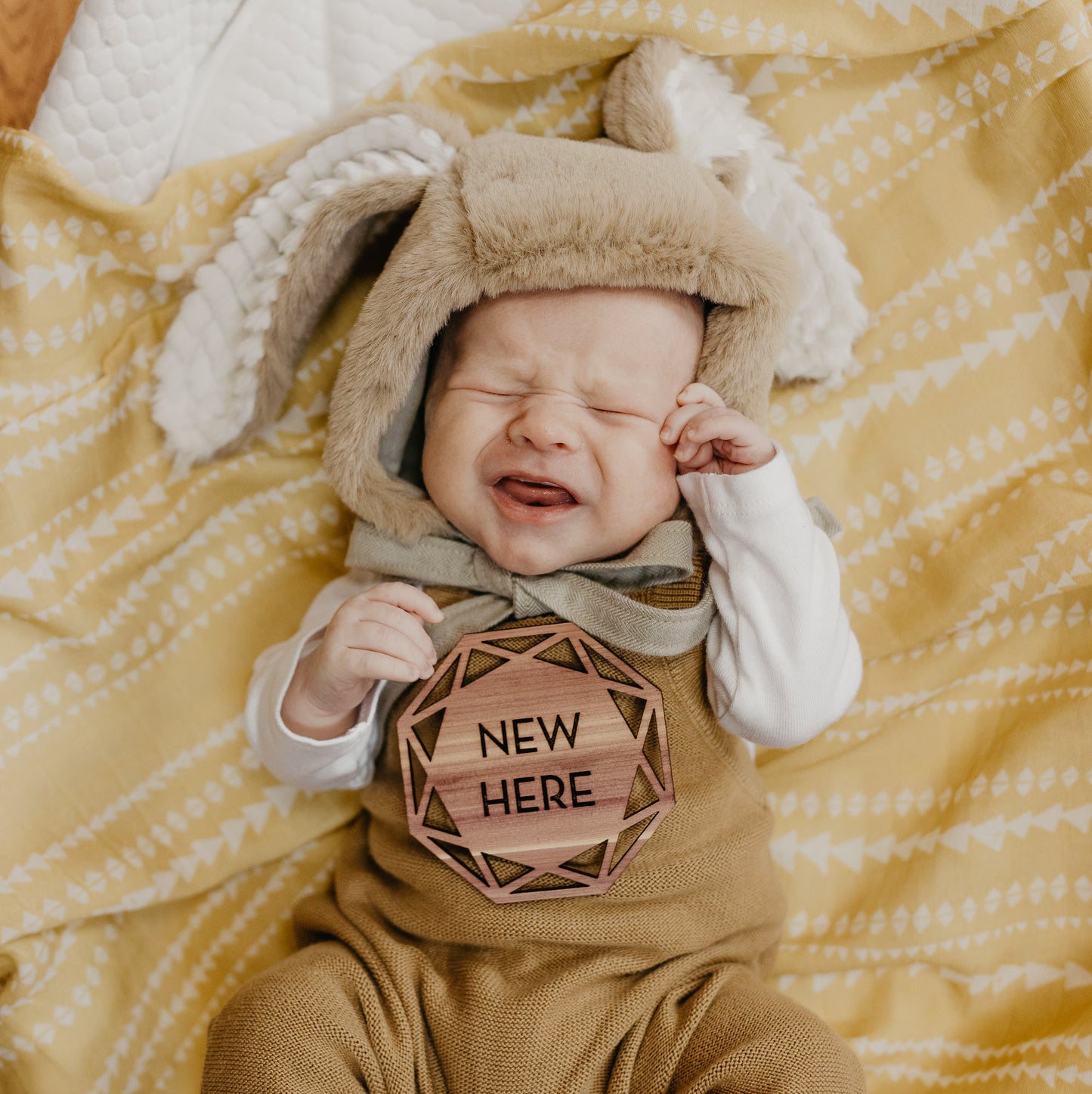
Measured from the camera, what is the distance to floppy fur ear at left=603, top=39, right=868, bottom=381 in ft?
3.98

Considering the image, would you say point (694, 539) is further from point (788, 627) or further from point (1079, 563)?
point (1079, 563)

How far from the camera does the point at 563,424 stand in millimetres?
1057

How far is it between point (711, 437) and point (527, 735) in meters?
0.37

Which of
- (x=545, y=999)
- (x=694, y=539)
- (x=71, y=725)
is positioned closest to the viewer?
(x=545, y=999)

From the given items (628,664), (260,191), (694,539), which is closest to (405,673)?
(628,664)

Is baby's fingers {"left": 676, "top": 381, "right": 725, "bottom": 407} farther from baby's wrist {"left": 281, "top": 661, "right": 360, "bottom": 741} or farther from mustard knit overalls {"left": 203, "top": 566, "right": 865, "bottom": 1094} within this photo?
baby's wrist {"left": 281, "top": 661, "right": 360, "bottom": 741}

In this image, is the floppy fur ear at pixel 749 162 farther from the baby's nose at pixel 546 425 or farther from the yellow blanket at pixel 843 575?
the baby's nose at pixel 546 425

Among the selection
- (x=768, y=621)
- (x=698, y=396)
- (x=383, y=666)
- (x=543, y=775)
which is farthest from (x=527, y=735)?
(x=698, y=396)

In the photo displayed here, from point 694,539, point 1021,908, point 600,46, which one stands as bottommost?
point 1021,908

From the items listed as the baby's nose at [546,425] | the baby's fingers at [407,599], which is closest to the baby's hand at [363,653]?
the baby's fingers at [407,599]

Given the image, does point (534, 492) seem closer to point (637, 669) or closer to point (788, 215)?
point (637, 669)

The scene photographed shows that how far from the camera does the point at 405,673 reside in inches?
42.4

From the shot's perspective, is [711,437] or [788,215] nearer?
[711,437]

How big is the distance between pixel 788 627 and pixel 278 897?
76cm
